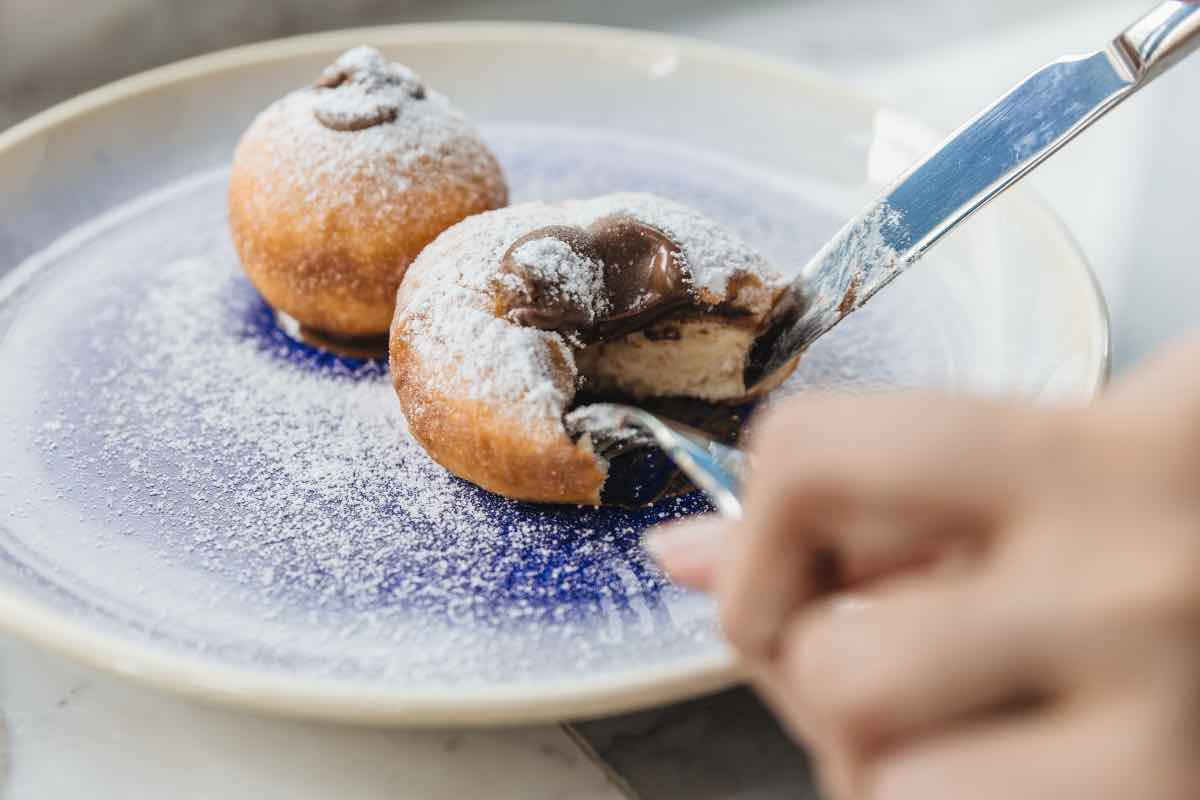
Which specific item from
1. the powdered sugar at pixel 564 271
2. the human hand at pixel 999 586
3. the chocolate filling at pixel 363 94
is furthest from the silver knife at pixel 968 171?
the human hand at pixel 999 586

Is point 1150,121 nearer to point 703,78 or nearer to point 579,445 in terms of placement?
point 703,78

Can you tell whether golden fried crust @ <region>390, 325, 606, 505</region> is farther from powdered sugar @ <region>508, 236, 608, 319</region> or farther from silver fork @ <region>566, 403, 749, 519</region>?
powdered sugar @ <region>508, 236, 608, 319</region>

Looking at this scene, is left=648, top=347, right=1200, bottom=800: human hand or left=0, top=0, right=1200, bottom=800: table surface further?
left=0, top=0, right=1200, bottom=800: table surface

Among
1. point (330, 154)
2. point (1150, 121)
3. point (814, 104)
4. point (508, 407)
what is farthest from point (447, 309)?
point (1150, 121)

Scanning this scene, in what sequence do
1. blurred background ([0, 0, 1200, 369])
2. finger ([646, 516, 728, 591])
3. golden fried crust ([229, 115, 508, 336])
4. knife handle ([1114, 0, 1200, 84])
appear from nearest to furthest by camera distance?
finger ([646, 516, 728, 591]), knife handle ([1114, 0, 1200, 84]), golden fried crust ([229, 115, 508, 336]), blurred background ([0, 0, 1200, 369])

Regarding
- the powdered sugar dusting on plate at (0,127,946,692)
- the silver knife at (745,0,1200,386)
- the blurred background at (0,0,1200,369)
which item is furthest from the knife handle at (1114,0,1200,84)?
the blurred background at (0,0,1200,369)

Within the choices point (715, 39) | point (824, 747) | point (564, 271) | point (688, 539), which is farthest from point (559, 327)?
point (715, 39)

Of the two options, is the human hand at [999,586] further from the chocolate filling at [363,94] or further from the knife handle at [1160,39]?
the chocolate filling at [363,94]

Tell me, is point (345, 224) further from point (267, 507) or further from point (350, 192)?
point (267, 507)
